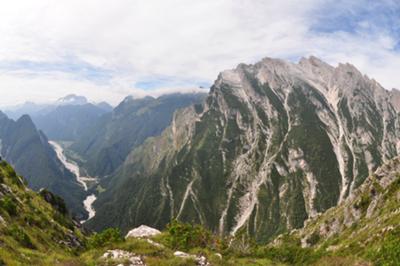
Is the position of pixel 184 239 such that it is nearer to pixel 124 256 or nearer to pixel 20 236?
pixel 124 256

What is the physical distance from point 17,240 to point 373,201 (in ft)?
399

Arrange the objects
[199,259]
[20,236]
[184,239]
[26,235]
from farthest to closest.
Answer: [184,239] → [26,235] → [20,236] → [199,259]

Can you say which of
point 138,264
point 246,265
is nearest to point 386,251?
point 246,265

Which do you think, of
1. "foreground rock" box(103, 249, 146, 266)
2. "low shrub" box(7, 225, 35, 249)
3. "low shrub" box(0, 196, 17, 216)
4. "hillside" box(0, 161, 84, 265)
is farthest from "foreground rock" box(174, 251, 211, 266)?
"low shrub" box(0, 196, 17, 216)

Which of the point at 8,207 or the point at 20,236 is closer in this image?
the point at 20,236

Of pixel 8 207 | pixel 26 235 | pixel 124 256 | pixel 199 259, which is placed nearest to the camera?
pixel 124 256

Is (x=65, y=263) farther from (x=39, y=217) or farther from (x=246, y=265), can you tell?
(x=39, y=217)

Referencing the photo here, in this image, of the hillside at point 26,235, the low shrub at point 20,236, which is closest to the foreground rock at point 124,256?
the hillside at point 26,235

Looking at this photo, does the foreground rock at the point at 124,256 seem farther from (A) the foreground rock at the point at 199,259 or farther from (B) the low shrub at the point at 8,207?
(B) the low shrub at the point at 8,207

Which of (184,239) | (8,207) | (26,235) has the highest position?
(8,207)

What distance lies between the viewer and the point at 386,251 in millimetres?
35688

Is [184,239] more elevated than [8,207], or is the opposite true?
[8,207]

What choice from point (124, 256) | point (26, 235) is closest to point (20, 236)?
point (26, 235)

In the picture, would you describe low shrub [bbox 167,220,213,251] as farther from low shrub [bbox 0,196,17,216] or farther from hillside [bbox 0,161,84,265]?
low shrub [bbox 0,196,17,216]
